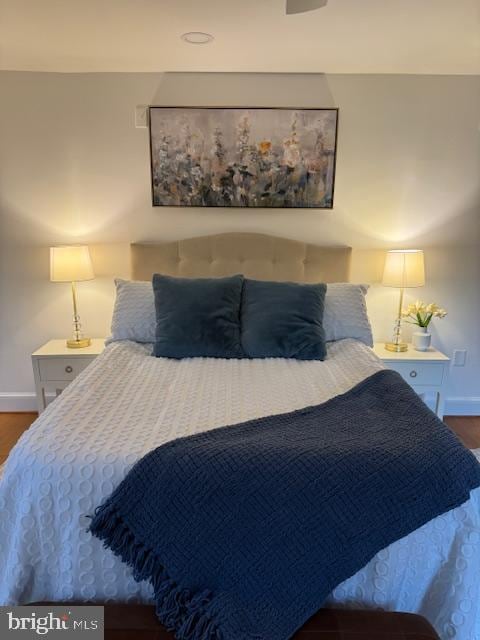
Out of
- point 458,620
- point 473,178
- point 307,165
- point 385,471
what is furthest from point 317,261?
point 458,620

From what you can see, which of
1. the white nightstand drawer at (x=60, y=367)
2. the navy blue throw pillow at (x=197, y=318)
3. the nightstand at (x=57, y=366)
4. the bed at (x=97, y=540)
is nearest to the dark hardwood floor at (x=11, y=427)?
the nightstand at (x=57, y=366)

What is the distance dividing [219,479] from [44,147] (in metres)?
2.52

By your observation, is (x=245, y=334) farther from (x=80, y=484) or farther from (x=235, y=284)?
(x=80, y=484)

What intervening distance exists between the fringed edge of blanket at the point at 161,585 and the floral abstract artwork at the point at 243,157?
211 centimetres

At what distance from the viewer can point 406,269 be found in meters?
2.62

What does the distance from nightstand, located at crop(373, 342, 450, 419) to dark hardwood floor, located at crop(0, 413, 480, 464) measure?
1.30 feet

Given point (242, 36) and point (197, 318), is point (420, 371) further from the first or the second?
point (242, 36)

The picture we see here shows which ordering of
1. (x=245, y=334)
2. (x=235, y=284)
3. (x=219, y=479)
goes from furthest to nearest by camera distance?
(x=235, y=284) < (x=245, y=334) < (x=219, y=479)

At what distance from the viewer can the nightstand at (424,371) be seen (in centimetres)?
253

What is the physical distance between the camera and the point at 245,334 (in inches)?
87.4

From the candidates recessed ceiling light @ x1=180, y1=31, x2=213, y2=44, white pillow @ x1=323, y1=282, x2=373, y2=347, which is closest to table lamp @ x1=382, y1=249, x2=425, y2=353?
white pillow @ x1=323, y1=282, x2=373, y2=347

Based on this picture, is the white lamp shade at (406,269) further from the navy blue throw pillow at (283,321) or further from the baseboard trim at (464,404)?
the baseboard trim at (464,404)

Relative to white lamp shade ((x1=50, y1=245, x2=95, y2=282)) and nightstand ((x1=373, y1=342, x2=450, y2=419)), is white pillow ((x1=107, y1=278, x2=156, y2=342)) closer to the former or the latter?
white lamp shade ((x1=50, y1=245, x2=95, y2=282))

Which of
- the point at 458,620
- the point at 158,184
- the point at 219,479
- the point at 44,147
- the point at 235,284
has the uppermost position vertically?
the point at 44,147
